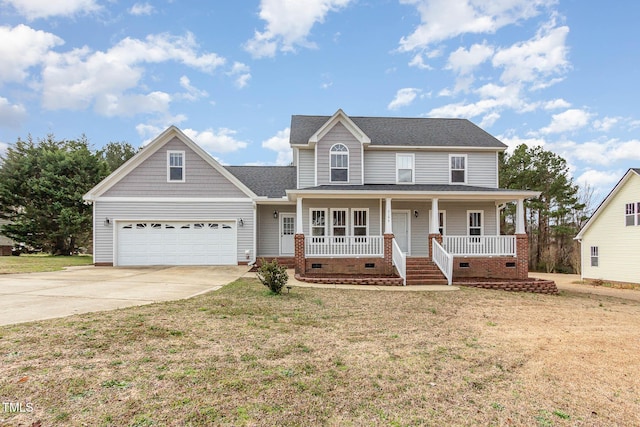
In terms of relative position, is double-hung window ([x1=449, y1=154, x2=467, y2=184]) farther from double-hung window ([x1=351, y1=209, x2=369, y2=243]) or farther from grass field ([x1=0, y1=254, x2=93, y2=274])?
grass field ([x1=0, y1=254, x2=93, y2=274])

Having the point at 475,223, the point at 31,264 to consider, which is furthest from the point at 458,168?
the point at 31,264

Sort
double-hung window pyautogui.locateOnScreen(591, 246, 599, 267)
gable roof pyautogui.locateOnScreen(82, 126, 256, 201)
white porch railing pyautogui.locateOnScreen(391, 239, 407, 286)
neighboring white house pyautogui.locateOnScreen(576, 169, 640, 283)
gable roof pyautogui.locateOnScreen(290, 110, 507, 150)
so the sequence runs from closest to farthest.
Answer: white porch railing pyautogui.locateOnScreen(391, 239, 407, 286), gable roof pyautogui.locateOnScreen(82, 126, 256, 201), gable roof pyautogui.locateOnScreen(290, 110, 507, 150), neighboring white house pyautogui.locateOnScreen(576, 169, 640, 283), double-hung window pyautogui.locateOnScreen(591, 246, 599, 267)

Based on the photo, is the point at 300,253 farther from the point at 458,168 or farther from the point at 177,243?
the point at 458,168

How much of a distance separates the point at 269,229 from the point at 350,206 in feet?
14.6

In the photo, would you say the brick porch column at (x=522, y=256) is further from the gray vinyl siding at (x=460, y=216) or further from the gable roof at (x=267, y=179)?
the gable roof at (x=267, y=179)

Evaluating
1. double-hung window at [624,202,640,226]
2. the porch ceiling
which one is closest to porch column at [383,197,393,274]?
the porch ceiling

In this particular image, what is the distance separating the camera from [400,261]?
1298cm

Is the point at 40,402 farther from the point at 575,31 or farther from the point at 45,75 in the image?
the point at 45,75

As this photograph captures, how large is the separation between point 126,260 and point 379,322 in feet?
46.1

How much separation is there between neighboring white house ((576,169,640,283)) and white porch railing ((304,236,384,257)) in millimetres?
13824

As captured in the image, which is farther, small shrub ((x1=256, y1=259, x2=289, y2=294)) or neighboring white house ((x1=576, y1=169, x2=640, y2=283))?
neighboring white house ((x1=576, y1=169, x2=640, y2=283))

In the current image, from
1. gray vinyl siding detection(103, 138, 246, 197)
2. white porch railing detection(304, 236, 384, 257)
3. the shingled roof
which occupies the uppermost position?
the shingled roof

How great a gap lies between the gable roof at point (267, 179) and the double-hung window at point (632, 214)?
17.3m

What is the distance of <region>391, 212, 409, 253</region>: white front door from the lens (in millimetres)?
16672
